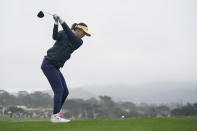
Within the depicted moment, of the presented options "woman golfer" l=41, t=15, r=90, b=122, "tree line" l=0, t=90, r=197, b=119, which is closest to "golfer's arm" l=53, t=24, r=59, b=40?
"woman golfer" l=41, t=15, r=90, b=122

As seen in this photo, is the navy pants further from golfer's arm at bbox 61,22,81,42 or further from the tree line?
the tree line

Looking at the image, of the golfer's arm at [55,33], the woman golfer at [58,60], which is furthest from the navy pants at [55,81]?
the golfer's arm at [55,33]

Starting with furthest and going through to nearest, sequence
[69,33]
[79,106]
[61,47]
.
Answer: [79,106] → [61,47] → [69,33]

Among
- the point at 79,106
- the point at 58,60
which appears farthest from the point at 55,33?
the point at 79,106

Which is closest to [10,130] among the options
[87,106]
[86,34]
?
[86,34]

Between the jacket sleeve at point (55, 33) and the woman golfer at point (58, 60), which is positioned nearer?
the jacket sleeve at point (55, 33)

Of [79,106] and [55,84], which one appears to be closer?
[55,84]

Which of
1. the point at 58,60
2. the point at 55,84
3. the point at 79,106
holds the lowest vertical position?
the point at 55,84

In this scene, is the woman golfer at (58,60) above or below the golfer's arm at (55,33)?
below

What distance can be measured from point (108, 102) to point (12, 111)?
52896 millimetres

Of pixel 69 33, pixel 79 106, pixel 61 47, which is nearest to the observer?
pixel 69 33

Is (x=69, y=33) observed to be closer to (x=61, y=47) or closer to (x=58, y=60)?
(x=61, y=47)

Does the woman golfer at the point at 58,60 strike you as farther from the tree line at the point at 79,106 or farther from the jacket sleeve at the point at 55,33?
the tree line at the point at 79,106

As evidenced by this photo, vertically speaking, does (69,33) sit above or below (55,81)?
above
